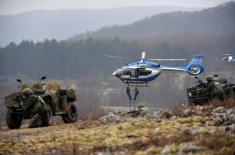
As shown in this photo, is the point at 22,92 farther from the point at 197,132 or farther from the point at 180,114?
the point at 197,132

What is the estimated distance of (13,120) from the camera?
23.2 meters

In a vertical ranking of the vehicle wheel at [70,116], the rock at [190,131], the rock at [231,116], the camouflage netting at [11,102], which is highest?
the camouflage netting at [11,102]

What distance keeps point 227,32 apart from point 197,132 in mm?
112407

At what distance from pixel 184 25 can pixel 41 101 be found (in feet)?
432

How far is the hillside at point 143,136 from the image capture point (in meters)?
13.8

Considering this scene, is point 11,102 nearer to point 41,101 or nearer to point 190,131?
point 41,101

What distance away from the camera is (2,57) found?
409 feet

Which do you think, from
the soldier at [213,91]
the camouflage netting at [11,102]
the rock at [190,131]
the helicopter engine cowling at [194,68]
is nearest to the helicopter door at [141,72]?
the helicopter engine cowling at [194,68]

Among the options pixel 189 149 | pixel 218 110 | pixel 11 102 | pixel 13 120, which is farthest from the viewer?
pixel 13 120

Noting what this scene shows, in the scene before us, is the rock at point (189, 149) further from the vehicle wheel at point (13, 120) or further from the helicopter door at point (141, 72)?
the helicopter door at point (141, 72)

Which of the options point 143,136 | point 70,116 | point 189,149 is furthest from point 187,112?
point 189,149

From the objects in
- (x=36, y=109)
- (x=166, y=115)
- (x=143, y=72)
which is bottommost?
(x=166, y=115)

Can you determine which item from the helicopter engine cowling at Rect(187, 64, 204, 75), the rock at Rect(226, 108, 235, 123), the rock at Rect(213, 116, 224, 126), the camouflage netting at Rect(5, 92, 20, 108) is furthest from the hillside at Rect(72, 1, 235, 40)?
the rock at Rect(213, 116, 224, 126)

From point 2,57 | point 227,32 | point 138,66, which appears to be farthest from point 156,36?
point 138,66
